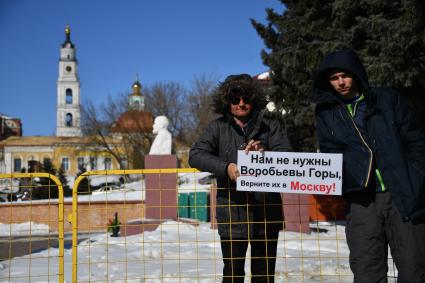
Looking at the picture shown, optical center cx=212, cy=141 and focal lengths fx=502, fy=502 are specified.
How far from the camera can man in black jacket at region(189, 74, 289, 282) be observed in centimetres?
389

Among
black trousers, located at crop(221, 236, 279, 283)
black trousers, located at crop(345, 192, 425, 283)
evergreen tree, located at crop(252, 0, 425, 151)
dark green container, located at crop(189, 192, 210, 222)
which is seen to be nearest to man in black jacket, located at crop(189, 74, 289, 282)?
black trousers, located at crop(221, 236, 279, 283)

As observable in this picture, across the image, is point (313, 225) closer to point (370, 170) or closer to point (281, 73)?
point (281, 73)

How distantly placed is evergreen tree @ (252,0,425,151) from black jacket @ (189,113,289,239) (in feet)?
22.3

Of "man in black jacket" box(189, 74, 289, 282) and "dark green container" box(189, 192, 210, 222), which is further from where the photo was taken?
"dark green container" box(189, 192, 210, 222)

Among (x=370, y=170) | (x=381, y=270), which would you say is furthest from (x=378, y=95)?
(x=381, y=270)

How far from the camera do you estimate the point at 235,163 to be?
3936 mm

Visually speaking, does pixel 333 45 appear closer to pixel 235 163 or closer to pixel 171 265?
pixel 171 265

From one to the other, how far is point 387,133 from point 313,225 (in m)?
11.2

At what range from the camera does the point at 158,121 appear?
58.5 feet

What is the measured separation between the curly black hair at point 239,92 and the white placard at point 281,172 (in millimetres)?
409

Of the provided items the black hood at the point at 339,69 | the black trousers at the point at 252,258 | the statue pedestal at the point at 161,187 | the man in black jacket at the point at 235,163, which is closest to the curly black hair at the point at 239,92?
the man in black jacket at the point at 235,163

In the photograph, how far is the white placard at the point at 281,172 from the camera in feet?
12.8

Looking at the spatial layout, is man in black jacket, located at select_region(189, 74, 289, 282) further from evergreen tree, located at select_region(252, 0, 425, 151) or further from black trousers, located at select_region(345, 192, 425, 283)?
evergreen tree, located at select_region(252, 0, 425, 151)

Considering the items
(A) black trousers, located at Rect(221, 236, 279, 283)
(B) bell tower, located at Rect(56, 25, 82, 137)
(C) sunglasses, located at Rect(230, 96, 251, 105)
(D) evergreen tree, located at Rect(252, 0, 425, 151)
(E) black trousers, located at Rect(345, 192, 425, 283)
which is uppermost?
(B) bell tower, located at Rect(56, 25, 82, 137)
